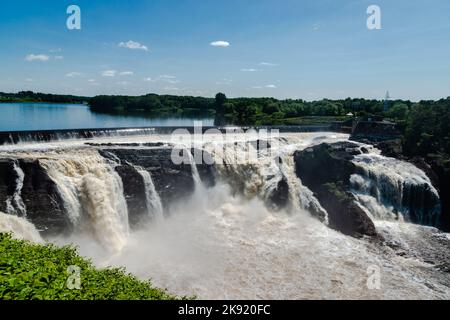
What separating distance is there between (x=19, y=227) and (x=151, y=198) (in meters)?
6.71

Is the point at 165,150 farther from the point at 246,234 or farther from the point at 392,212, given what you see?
the point at 392,212

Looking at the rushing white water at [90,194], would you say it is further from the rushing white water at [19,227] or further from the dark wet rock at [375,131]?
the dark wet rock at [375,131]

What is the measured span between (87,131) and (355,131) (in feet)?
89.2

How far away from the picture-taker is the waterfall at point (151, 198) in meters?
18.8

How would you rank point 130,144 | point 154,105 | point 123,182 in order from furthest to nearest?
point 154,105 < point 130,144 < point 123,182

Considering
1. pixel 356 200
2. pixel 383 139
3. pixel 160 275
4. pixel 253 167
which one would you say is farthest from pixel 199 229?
pixel 383 139

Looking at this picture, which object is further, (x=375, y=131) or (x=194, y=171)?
(x=375, y=131)

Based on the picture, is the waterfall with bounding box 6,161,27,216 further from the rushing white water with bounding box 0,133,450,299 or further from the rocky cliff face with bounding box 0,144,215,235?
the rushing white water with bounding box 0,133,450,299

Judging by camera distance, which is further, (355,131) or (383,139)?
(355,131)

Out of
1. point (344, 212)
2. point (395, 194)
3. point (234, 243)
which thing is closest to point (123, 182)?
point (234, 243)

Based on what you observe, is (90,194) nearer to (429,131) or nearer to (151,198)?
(151,198)

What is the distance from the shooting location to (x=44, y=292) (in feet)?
20.6

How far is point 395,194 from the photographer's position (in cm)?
2373

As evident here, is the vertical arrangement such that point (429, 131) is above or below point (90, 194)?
above
